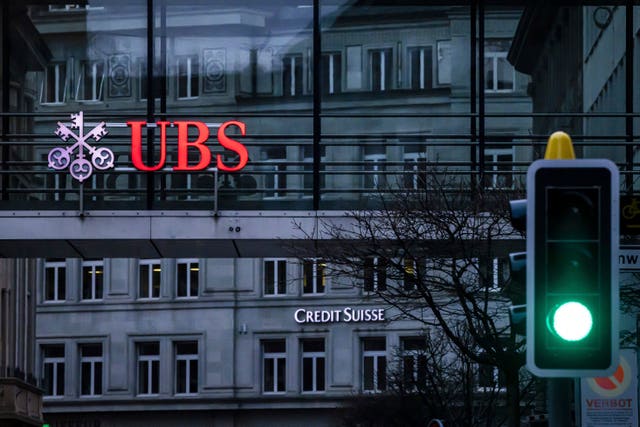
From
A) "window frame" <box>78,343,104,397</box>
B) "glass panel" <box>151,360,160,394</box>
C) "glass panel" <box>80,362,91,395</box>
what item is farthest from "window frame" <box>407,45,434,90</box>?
"glass panel" <box>80,362,91,395</box>

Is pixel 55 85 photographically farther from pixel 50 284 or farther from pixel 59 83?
pixel 50 284

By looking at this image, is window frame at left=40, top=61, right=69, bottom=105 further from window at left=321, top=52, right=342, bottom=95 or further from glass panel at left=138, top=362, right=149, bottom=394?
glass panel at left=138, top=362, right=149, bottom=394

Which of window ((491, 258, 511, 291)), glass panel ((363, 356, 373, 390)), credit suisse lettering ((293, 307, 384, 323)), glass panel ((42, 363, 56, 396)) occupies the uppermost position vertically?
window ((491, 258, 511, 291))

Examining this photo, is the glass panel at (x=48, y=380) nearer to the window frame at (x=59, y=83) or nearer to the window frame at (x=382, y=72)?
the window frame at (x=59, y=83)

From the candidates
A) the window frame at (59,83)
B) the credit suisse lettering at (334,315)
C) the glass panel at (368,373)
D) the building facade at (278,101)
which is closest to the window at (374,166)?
the building facade at (278,101)

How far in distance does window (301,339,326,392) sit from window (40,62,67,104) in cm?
4858

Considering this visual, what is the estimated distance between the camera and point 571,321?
868 centimetres

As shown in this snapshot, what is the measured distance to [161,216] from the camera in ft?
84.4

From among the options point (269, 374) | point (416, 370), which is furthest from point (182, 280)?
point (416, 370)

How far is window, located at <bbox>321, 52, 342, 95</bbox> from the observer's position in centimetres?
2650

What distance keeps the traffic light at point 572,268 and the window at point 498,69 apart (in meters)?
17.9

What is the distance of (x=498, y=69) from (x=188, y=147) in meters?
4.50

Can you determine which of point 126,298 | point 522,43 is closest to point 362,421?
point 126,298

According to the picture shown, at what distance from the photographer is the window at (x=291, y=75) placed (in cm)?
2700
